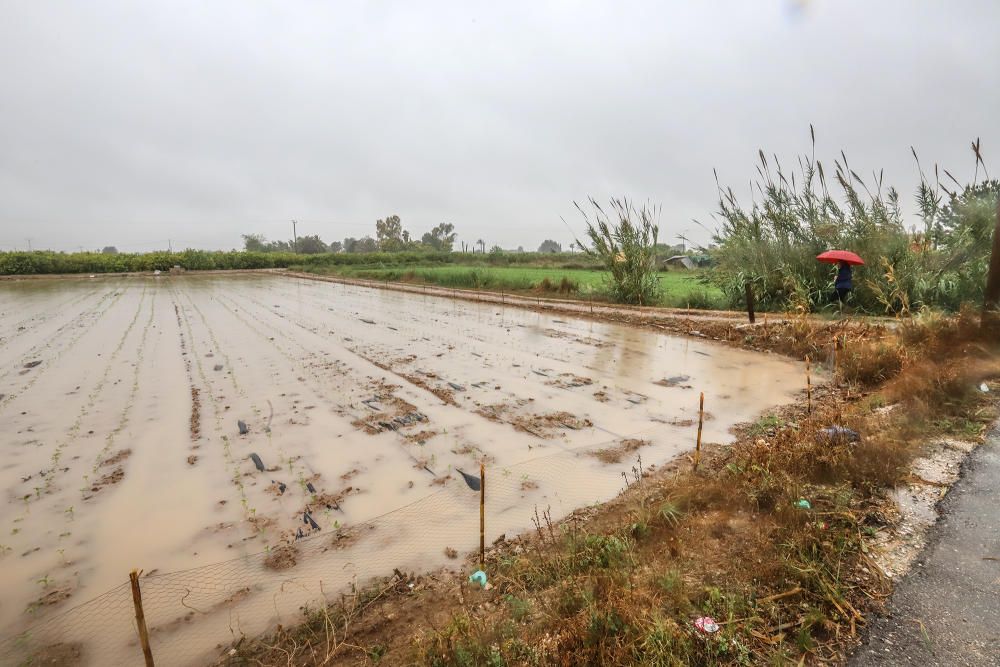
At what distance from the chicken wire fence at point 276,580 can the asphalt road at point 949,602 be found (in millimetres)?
1838

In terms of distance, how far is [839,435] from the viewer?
370 cm

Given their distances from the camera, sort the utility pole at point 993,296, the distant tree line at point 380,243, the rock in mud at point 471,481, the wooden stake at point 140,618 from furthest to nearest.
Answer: the distant tree line at point 380,243, the utility pole at point 993,296, the rock in mud at point 471,481, the wooden stake at point 140,618

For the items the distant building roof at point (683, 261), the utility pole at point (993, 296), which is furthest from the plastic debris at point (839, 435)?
the distant building roof at point (683, 261)

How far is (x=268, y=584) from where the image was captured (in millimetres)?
2775

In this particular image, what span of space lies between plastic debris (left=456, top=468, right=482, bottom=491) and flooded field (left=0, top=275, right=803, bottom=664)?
0.26 feet

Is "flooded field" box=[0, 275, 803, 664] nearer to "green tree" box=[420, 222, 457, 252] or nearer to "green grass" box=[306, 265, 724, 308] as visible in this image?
"green grass" box=[306, 265, 724, 308]

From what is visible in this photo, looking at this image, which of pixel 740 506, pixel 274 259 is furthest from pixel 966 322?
pixel 274 259

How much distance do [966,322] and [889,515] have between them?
5.12 metres

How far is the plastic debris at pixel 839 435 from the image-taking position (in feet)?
12.0

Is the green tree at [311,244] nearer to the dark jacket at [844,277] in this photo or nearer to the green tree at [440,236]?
the green tree at [440,236]

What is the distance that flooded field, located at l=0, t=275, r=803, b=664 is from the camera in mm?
2875

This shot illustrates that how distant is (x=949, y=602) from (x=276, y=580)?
345cm

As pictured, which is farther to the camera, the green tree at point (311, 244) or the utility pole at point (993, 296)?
Result: the green tree at point (311, 244)

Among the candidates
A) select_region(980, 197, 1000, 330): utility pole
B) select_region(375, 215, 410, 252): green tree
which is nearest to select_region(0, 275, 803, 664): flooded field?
select_region(980, 197, 1000, 330): utility pole
